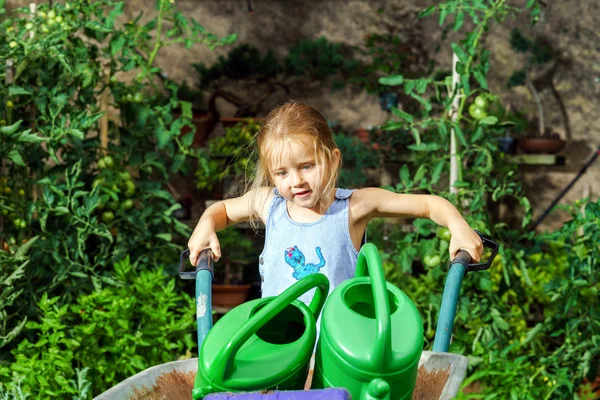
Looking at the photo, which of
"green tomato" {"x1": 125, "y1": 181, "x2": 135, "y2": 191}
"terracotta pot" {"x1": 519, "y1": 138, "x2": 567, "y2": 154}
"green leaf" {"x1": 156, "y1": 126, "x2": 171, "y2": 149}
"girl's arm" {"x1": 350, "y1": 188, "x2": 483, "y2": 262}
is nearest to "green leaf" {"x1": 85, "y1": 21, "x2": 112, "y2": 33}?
"green leaf" {"x1": 156, "y1": 126, "x2": 171, "y2": 149}

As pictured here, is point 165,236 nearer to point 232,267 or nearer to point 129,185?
point 129,185

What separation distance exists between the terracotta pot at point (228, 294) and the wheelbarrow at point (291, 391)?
2.68 metres

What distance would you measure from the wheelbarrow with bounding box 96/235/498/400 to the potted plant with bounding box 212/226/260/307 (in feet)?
8.19

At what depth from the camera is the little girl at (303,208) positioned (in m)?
1.65

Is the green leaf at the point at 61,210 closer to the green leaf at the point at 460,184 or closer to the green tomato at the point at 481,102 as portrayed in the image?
the green leaf at the point at 460,184

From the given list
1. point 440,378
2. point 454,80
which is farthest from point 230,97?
point 440,378

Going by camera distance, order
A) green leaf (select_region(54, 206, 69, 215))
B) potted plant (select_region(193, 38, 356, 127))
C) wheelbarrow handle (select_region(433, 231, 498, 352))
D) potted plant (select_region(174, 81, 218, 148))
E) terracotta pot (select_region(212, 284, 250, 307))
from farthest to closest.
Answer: potted plant (select_region(193, 38, 356, 127)) < potted plant (select_region(174, 81, 218, 148)) < terracotta pot (select_region(212, 284, 250, 307)) < green leaf (select_region(54, 206, 69, 215)) < wheelbarrow handle (select_region(433, 231, 498, 352))

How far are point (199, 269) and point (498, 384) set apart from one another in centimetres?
168

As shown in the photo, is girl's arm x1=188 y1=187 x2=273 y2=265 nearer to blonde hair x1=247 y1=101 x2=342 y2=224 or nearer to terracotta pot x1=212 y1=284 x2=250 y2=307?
blonde hair x1=247 y1=101 x2=342 y2=224

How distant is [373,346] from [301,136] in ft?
2.21

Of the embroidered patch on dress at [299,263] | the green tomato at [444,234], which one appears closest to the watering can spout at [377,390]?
the embroidered patch on dress at [299,263]

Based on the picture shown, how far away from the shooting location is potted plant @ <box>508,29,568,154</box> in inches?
181

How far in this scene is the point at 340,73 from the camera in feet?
16.3

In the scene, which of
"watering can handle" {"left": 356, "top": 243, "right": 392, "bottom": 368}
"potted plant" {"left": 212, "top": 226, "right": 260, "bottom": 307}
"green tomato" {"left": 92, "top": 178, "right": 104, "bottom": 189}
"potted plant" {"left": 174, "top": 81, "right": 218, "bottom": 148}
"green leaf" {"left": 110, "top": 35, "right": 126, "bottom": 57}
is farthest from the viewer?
"potted plant" {"left": 174, "top": 81, "right": 218, "bottom": 148}
